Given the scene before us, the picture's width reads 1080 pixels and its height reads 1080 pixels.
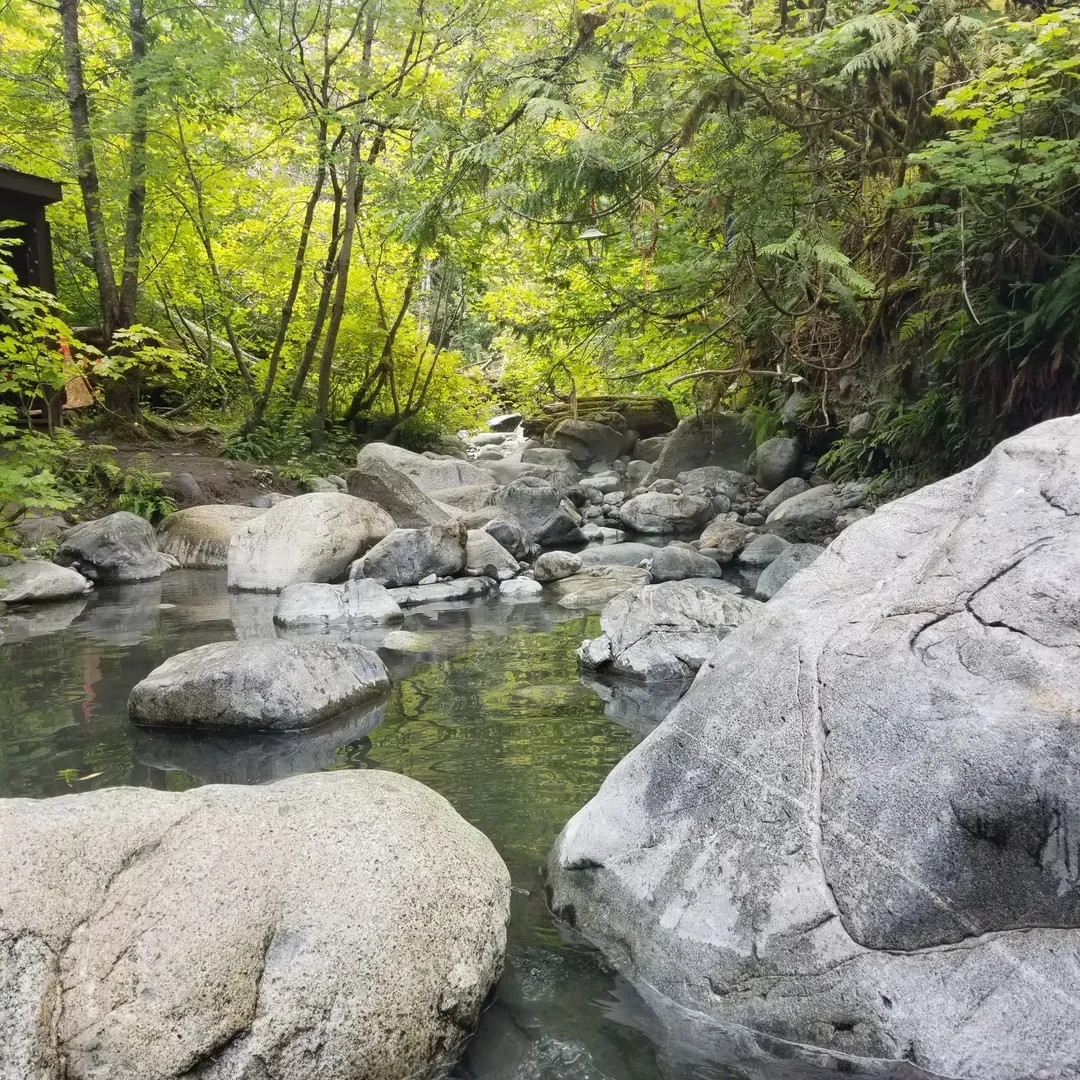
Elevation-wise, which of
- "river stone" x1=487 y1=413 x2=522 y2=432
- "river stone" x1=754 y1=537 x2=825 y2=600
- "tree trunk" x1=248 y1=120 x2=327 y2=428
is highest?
"tree trunk" x1=248 y1=120 x2=327 y2=428

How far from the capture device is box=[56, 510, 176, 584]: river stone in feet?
35.9

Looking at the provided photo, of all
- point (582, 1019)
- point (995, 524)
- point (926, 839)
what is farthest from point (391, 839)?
point (995, 524)

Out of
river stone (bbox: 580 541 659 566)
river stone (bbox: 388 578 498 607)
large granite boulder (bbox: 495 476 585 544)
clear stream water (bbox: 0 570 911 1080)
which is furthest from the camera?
large granite boulder (bbox: 495 476 585 544)

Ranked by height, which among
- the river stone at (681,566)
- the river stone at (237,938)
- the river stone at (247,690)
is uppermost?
the river stone at (237,938)

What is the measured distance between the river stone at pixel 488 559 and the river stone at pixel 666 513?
381 cm

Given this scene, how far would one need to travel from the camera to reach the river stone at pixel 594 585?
371 inches

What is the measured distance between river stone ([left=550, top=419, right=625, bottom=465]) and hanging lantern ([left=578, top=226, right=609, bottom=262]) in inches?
420

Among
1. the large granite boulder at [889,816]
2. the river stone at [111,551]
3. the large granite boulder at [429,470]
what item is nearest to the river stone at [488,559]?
the river stone at [111,551]

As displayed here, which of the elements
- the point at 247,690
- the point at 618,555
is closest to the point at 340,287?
the point at 618,555

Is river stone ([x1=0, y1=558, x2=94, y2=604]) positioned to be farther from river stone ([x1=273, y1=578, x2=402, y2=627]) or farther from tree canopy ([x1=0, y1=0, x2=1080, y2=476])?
river stone ([x1=273, y1=578, x2=402, y2=627])

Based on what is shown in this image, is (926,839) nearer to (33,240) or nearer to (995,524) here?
(995,524)

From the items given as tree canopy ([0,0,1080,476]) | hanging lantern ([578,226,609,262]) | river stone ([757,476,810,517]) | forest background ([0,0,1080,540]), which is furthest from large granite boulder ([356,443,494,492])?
hanging lantern ([578,226,609,262])

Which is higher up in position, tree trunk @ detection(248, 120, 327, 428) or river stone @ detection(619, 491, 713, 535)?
tree trunk @ detection(248, 120, 327, 428)

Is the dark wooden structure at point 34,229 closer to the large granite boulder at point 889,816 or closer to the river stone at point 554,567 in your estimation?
the river stone at point 554,567
